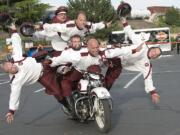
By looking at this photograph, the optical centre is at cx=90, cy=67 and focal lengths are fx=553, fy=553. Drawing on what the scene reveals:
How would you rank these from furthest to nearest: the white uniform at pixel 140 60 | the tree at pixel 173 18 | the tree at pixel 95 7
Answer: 1. the tree at pixel 173 18
2. the tree at pixel 95 7
3. the white uniform at pixel 140 60

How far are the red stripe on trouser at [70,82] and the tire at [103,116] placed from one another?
84cm

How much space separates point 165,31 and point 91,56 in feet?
112

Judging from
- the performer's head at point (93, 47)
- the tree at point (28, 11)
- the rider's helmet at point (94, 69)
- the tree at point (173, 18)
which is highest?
the performer's head at point (93, 47)

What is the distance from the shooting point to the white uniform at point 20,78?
343 inches

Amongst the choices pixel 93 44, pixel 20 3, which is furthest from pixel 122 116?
pixel 20 3

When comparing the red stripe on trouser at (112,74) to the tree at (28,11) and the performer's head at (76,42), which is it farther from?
the tree at (28,11)

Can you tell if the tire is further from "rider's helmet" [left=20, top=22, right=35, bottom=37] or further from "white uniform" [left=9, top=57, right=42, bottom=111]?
"rider's helmet" [left=20, top=22, right=35, bottom=37]

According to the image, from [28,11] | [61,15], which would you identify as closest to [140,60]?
[61,15]

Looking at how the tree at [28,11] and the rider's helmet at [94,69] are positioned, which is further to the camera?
the tree at [28,11]

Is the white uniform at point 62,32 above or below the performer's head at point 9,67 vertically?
above

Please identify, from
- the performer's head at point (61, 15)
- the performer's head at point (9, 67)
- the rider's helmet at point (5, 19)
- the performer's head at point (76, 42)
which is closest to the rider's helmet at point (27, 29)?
the performer's head at point (61, 15)

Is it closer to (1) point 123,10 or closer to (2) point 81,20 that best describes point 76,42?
(2) point 81,20

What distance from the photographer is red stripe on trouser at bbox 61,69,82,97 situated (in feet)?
31.2

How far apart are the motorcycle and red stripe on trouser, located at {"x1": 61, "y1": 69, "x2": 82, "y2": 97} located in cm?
11
